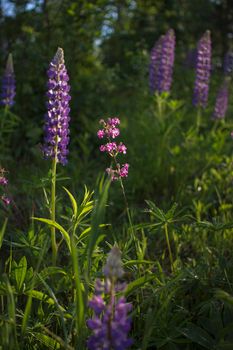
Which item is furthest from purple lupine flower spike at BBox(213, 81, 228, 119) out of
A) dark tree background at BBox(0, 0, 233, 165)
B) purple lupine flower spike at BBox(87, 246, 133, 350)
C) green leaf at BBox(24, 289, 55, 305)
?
purple lupine flower spike at BBox(87, 246, 133, 350)

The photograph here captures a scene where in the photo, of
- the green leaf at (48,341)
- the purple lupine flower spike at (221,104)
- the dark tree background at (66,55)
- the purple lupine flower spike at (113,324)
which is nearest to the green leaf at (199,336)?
the green leaf at (48,341)

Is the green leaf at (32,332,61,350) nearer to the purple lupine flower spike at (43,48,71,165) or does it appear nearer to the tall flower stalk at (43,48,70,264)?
the tall flower stalk at (43,48,70,264)

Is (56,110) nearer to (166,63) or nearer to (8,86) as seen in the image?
(8,86)

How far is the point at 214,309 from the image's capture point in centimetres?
203

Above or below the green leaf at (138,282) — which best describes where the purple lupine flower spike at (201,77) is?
below

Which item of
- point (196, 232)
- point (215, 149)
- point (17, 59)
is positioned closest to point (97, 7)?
point (17, 59)

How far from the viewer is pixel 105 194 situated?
170 cm

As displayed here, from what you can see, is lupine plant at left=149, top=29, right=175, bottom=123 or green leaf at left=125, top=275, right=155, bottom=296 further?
lupine plant at left=149, top=29, right=175, bottom=123

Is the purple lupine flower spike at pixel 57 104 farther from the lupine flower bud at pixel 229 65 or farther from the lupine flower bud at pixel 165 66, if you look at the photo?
the lupine flower bud at pixel 229 65

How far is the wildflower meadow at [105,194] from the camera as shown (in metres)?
1.88

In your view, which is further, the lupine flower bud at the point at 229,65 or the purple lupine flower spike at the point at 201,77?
the lupine flower bud at the point at 229,65

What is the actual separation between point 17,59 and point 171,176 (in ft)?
7.77

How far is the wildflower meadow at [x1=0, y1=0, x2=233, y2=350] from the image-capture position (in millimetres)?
1884

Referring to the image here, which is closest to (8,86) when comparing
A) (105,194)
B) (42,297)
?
(42,297)
